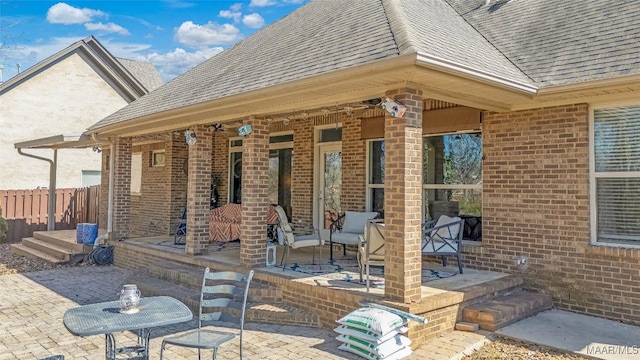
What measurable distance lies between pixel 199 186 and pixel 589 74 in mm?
6599

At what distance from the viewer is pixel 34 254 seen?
12555 mm

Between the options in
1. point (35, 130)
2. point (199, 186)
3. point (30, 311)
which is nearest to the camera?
point (30, 311)

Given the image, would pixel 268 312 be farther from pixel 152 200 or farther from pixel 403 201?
pixel 152 200

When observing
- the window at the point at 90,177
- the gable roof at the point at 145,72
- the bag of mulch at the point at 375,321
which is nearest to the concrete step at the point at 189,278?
the bag of mulch at the point at 375,321

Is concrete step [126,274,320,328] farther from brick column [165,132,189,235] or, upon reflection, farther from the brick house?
brick column [165,132,189,235]

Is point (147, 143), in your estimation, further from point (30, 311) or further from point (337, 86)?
point (337, 86)

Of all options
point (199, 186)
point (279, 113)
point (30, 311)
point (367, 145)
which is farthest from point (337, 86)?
point (30, 311)

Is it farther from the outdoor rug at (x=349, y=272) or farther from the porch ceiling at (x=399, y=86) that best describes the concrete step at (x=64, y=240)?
the outdoor rug at (x=349, y=272)

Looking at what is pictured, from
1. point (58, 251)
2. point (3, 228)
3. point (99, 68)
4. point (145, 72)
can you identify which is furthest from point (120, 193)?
point (145, 72)

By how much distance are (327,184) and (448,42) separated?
4.92 metres

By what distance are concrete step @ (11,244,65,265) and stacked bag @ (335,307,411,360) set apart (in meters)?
9.00

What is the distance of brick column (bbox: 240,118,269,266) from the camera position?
7.53m

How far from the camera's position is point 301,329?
600cm

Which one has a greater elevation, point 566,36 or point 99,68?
point 99,68
